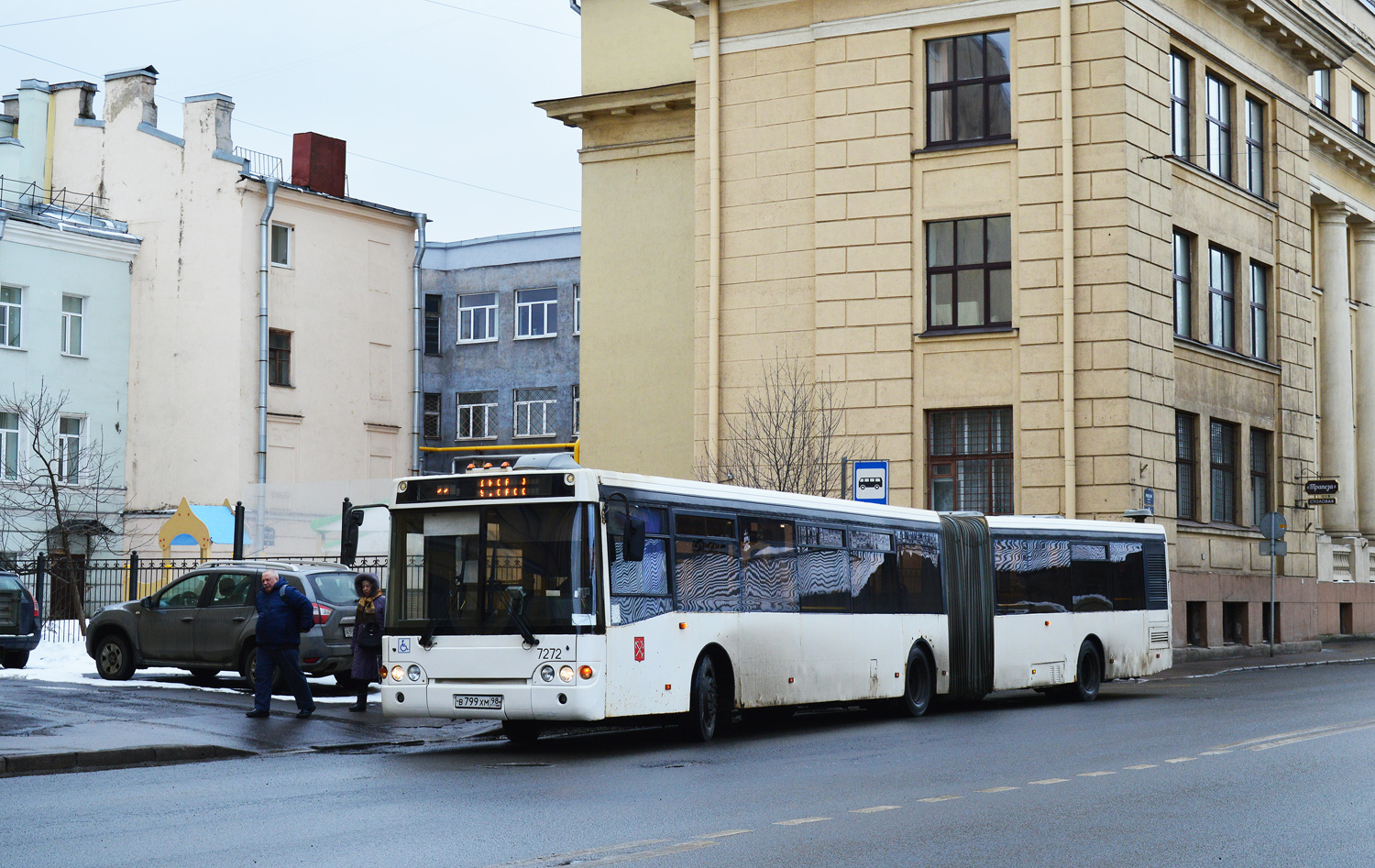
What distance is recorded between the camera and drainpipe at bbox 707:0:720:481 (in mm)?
34656

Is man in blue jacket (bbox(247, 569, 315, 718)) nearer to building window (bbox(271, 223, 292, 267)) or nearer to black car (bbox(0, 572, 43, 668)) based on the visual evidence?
black car (bbox(0, 572, 43, 668))

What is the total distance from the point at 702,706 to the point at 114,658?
1021 cm

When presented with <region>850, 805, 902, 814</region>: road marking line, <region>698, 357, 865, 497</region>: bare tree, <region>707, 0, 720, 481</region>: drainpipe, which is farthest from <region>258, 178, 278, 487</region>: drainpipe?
<region>850, 805, 902, 814</region>: road marking line

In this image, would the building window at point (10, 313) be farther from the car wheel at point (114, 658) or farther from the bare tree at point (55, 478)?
the car wheel at point (114, 658)

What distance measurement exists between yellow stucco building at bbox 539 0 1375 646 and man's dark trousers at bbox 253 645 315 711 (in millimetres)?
16028

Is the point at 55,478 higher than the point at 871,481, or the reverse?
the point at 55,478

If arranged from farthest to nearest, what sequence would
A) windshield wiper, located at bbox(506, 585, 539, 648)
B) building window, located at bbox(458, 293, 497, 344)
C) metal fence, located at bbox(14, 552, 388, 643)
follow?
building window, located at bbox(458, 293, 497, 344) → metal fence, located at bbox(14, 552, 388, 643) → windshield wiper, located at bbox(506, 585, 539, 648)

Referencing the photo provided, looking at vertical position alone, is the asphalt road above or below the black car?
below

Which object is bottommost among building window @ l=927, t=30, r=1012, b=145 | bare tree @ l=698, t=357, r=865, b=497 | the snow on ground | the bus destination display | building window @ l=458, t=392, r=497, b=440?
the snow on ground

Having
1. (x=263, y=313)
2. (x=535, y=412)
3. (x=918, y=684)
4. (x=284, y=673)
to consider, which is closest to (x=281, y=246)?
(x=263, y=313)

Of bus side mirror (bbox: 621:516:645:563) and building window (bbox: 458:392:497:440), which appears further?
building window (bbox: 458:392:497:440)

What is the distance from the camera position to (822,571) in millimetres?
19422

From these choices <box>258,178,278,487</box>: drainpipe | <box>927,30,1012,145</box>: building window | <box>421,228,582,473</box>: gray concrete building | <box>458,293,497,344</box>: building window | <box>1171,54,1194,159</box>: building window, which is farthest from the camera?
<box>458,293,497,344</box>: building window

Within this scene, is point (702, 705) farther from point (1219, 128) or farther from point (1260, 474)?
point (1260, 474)
